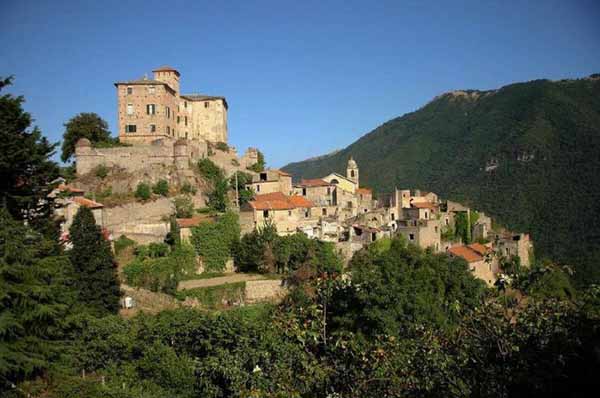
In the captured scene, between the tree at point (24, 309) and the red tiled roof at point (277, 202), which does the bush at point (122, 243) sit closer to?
the red tiled roof at point (277, 202)

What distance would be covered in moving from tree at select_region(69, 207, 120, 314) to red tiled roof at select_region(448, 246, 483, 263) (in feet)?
77.8

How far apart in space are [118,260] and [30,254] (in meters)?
15.9

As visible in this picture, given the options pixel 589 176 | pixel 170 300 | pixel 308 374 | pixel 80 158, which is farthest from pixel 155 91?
pixel 589 176

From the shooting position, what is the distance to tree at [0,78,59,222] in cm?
1752

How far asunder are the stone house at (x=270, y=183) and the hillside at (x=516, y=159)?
92.2 ft

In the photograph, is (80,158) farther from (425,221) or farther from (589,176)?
(589,176)

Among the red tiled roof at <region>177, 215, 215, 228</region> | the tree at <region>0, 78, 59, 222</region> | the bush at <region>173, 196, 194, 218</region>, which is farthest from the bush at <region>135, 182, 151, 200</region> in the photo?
the tree at <region>0, 78, 59, 222</region>

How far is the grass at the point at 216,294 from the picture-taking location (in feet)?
90.4

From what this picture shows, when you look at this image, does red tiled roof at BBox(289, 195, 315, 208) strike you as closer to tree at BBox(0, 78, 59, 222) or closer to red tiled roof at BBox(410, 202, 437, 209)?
red tiled roof at BBox(410, 202, 437, 209)

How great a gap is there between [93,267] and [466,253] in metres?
26.4

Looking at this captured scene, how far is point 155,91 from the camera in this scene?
135ft

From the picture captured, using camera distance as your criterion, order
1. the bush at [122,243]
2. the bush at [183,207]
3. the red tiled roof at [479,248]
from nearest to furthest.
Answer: the bush at [122,243] < the bush at [183,207] < the red tiled roof at [479,248]

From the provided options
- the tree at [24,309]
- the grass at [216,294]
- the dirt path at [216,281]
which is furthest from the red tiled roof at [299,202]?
the tree at [24,309]

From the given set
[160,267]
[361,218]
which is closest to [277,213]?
[361,218]
